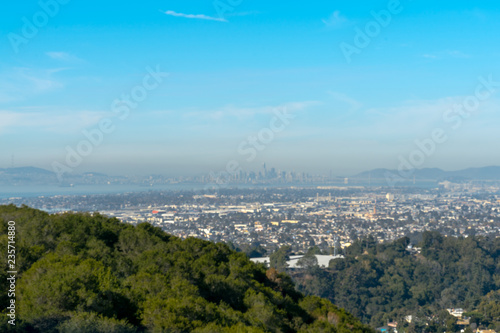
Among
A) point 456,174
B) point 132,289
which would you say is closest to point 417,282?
point 132,289

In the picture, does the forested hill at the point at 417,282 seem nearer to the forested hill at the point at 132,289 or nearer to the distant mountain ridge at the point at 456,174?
the forested hill at the point at 132,289

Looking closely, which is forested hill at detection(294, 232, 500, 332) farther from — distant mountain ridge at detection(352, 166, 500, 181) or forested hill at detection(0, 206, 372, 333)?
distant mountain ridge at detection(352, 166, 500, 181)

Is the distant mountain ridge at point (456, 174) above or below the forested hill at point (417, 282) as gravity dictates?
above

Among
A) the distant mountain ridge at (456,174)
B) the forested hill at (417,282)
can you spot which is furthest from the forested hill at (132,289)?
the distant mountain ridge at (456,174)

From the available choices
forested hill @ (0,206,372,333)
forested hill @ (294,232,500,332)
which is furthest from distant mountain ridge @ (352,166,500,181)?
forested hill @ (0,206,372,333)

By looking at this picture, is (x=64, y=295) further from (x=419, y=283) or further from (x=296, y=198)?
(x=296, y=198)

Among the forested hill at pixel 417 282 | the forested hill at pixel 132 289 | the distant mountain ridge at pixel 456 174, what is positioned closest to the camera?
the forested hill at pixel 132 289
